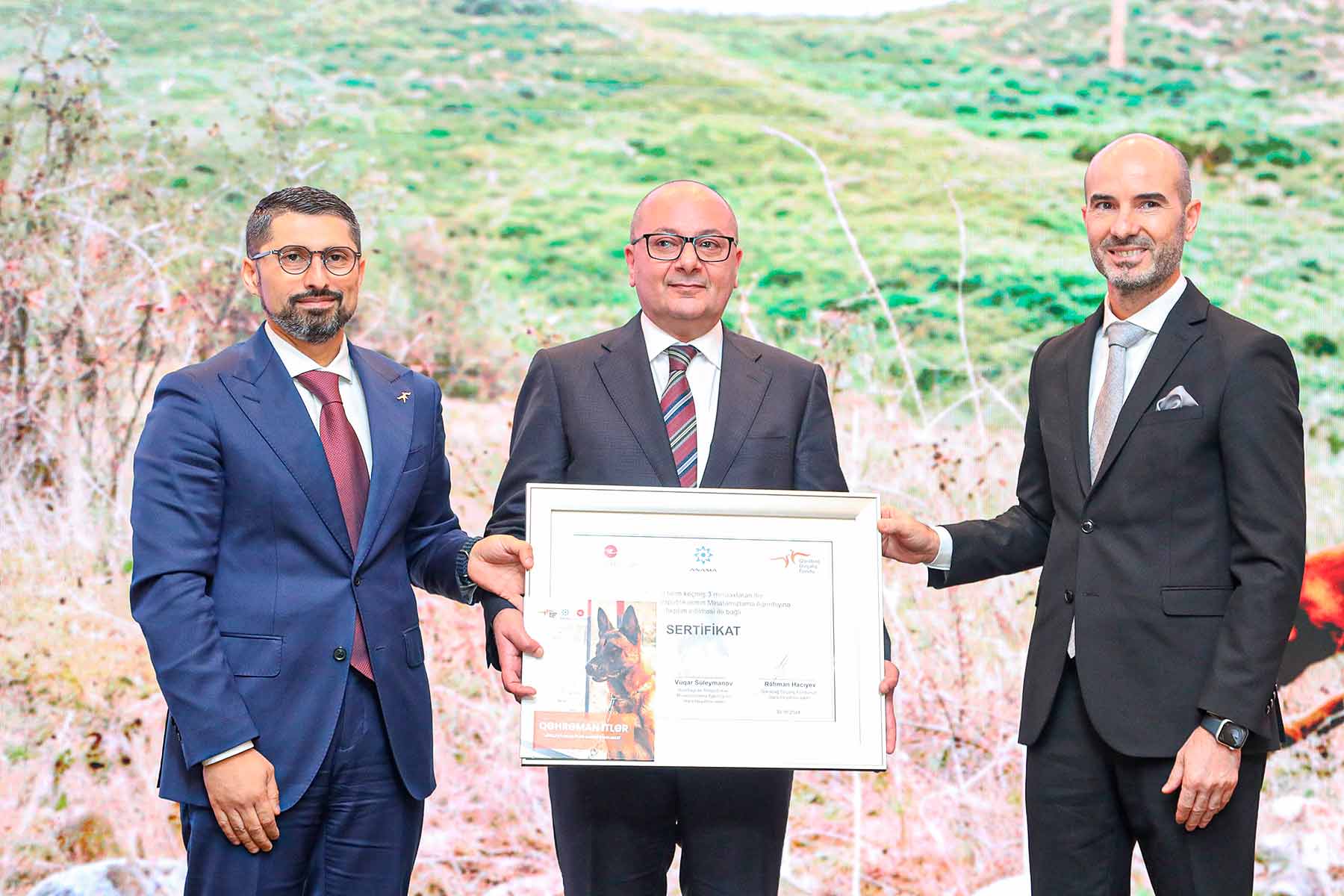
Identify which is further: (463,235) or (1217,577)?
(463,235)

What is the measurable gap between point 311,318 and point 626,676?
88 centimetres

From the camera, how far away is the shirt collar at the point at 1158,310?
7.82 feet

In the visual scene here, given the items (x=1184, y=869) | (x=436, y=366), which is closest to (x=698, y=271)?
(x=1184, y=869)

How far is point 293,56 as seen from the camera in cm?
432

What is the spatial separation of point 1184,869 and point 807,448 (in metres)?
1.05

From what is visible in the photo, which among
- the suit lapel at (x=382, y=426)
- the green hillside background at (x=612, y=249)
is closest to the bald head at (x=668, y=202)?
the suit lapel at (x=382, y=426)

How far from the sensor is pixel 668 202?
2416mm

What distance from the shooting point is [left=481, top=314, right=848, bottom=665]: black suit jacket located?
7.65ft

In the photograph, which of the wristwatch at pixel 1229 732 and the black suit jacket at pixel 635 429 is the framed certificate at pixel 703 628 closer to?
the black suit jacket at pixel 635 429

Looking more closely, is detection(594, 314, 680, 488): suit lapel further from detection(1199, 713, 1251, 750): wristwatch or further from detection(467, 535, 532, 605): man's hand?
detection(1199, 713, 1251, 750): wristwatch

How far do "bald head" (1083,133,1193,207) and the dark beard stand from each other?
5.06 feet

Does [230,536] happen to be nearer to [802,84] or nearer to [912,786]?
[912,786]

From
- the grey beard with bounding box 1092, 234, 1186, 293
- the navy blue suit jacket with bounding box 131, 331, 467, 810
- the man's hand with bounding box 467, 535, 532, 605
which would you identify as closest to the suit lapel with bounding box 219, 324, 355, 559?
the navy blue suit jacket with bounding box 131, 331, 467, 810

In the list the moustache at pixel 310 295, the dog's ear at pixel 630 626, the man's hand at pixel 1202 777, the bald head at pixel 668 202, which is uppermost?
the bald head at pixel 668 202
